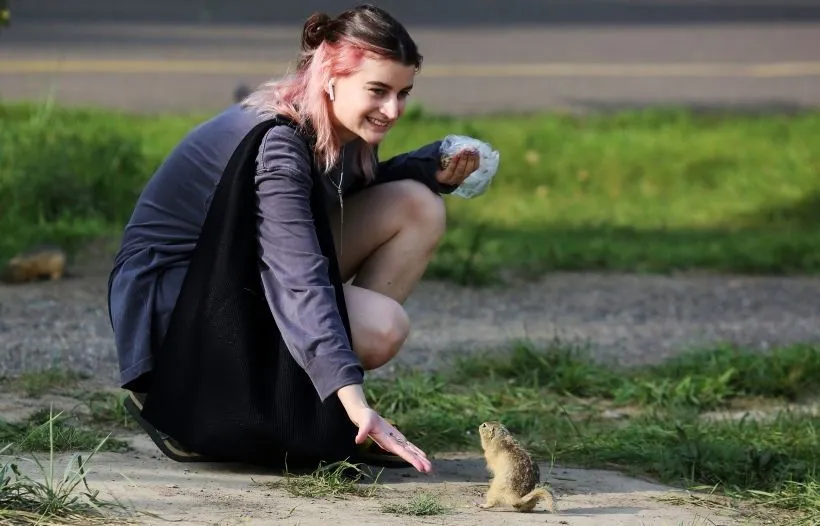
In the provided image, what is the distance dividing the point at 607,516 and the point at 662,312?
9.30ft

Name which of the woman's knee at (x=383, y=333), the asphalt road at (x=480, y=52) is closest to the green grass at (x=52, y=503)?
the woman's knee at (x=383, y=333)

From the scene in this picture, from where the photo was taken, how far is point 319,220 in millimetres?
3682

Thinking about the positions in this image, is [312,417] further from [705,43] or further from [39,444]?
→ [705,43]

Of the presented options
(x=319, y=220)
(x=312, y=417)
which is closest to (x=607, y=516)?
(x=312, y=417)

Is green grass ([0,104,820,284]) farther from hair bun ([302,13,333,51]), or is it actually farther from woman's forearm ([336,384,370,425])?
woman's forearm ([336,384,370,425])

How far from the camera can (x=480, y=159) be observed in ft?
13.2

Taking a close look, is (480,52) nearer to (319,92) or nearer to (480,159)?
(480,159)

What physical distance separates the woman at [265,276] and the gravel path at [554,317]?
3.80 ft

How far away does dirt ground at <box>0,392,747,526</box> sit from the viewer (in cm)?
332

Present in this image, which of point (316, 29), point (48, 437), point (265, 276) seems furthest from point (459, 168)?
point (48, 437)

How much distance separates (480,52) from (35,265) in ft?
21.6

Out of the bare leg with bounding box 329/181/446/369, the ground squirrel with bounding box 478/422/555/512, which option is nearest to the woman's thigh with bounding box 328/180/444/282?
the bare leg with bounding box 329/181/446/369

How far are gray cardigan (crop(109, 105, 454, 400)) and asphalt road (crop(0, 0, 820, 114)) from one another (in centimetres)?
580

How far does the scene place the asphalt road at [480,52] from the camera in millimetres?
10234
